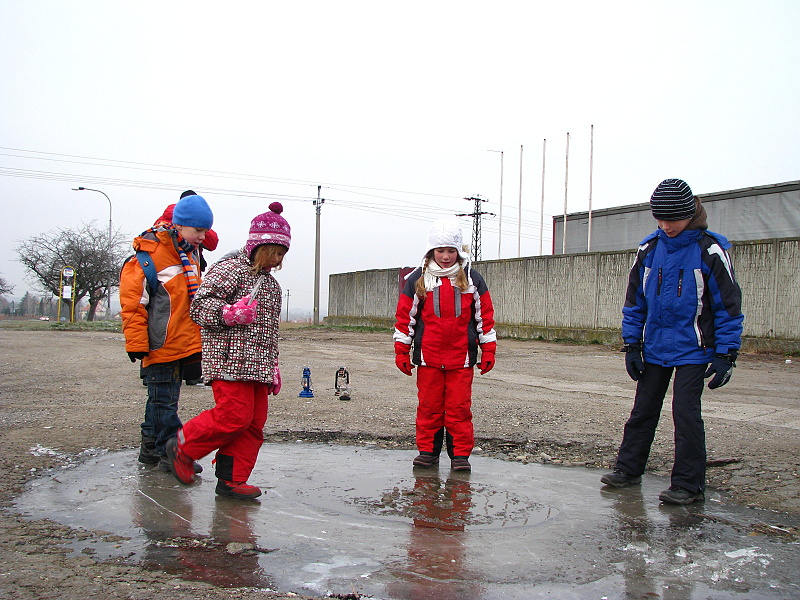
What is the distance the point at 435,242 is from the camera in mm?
5000

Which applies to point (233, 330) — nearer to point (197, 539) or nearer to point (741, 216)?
point (197, 539)

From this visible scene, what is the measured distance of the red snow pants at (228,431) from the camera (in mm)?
3975

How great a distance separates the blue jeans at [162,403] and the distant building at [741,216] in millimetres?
22881

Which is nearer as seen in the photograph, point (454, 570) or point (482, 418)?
point (454, 570)

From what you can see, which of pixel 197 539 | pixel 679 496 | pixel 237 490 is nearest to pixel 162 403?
pixel 237 490

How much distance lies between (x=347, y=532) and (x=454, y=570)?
0.69 metres

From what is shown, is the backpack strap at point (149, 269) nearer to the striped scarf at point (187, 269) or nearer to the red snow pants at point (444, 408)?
the striped scarf at point (187, 269)

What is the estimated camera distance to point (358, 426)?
20.7ft

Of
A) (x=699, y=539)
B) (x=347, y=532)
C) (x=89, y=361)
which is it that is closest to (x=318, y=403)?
(x=347, y=532)

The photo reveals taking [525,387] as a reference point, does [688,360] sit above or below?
above

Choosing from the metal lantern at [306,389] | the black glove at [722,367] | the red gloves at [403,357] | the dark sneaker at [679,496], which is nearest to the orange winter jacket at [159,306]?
the red gloves at [403,357]

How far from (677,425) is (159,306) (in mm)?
3336

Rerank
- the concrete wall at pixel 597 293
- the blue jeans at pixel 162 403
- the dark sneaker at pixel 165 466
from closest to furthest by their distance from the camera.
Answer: the dark sneaker at pixel 165 466 < the blue jeans at pixel 162 403 < the concrete wall at pixel 597 293

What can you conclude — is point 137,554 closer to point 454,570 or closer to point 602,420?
point 454,570
